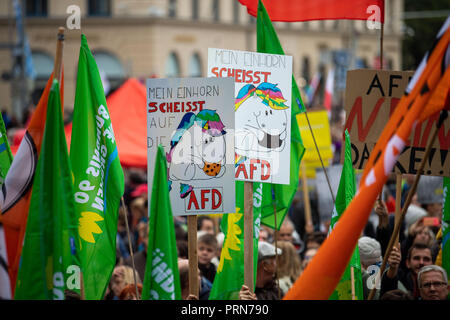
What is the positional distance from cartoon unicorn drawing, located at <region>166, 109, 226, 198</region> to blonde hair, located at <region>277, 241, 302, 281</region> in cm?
199

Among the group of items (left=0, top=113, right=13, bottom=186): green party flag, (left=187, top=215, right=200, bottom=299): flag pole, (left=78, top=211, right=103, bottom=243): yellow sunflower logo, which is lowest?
(left=187, top=215, right=200, bottom=299): flag pole

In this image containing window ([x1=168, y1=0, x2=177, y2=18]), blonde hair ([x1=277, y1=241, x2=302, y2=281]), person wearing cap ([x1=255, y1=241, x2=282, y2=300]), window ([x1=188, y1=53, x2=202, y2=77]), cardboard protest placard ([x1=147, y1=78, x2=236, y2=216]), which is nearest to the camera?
cardboard protest placard ([x1=147, y1=78, x2=236, y2=216])

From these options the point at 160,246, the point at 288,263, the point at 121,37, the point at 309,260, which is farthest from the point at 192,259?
the point at 121,37

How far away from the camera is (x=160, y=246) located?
177 inches

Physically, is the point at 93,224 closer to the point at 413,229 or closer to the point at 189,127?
the point at 189,127

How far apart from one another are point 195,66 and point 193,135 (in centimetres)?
4566

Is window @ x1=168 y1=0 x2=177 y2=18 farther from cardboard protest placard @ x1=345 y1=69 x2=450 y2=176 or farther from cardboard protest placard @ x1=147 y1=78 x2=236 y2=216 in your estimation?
cardboard protest placard @ x1=147 y1=78 x2=236 y2=216

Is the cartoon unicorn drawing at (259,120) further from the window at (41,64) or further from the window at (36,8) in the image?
the window at (36,8)

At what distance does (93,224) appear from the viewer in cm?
582

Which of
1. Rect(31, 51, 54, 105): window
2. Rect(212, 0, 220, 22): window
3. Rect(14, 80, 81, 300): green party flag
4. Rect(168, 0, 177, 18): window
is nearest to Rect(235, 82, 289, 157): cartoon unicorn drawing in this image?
Rect(14, 80, 81, 300): green party flag

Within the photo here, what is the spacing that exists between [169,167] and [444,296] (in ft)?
5.93

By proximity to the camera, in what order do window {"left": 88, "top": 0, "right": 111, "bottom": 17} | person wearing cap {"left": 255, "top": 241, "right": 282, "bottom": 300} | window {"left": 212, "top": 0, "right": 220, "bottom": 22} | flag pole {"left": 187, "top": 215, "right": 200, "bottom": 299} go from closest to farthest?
1. flag pole {"left": 187, "top": 215, "right": 200, "bottom": 299}
2. person wearing cap {"left": 255, "top": 241, "right": 282, "bottom": 300}
3. window {"left": 88, "top": 0, "right": 111, "bottom": 17}
4. window {"left": 212, "top": 0, "right": 220, "bottom": 22}

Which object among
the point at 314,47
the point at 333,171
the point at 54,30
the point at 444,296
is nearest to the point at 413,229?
the point at 444,296

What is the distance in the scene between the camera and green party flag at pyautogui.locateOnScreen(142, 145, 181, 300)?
4.48 meters
